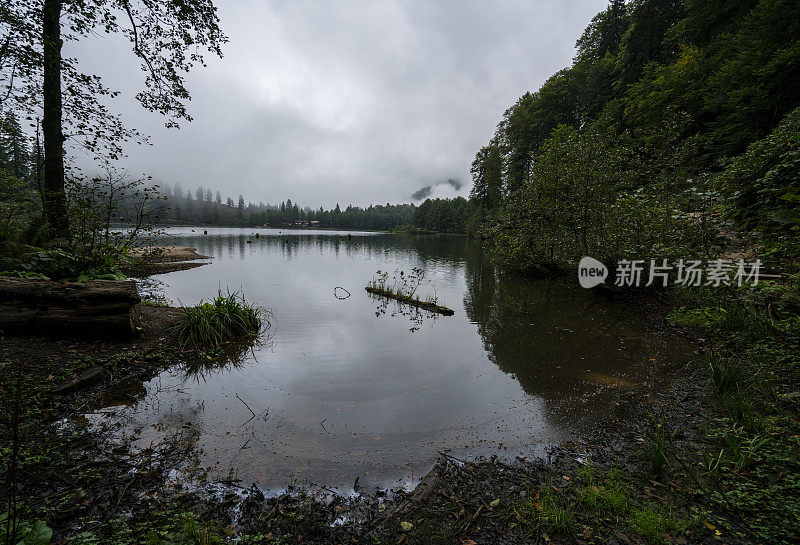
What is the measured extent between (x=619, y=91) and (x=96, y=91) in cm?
3483

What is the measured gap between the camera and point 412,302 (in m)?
12.5

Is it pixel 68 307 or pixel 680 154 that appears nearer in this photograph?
pixel 68 307

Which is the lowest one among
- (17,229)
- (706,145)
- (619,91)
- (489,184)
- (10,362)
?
(10,362)

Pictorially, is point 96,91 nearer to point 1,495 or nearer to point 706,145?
point 1,495

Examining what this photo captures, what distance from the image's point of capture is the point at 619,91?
26406 mm

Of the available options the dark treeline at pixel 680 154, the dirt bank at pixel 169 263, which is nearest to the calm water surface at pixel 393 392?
the dark treeline at pixel 680 154

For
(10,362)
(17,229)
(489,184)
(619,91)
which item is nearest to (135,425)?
(10,362)

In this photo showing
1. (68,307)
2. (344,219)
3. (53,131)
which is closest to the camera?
(68,307)

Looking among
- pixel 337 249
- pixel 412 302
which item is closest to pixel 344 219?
pixel 337 249

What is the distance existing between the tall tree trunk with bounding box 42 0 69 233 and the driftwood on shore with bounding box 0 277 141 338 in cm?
304

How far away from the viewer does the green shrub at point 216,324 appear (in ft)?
22.9

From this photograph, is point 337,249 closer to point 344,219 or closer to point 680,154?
point 680,154

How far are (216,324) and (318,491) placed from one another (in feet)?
19.2

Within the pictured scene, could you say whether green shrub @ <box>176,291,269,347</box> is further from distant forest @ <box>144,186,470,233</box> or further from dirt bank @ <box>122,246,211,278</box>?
distant forest @ <box>144,186,470,233</box>
